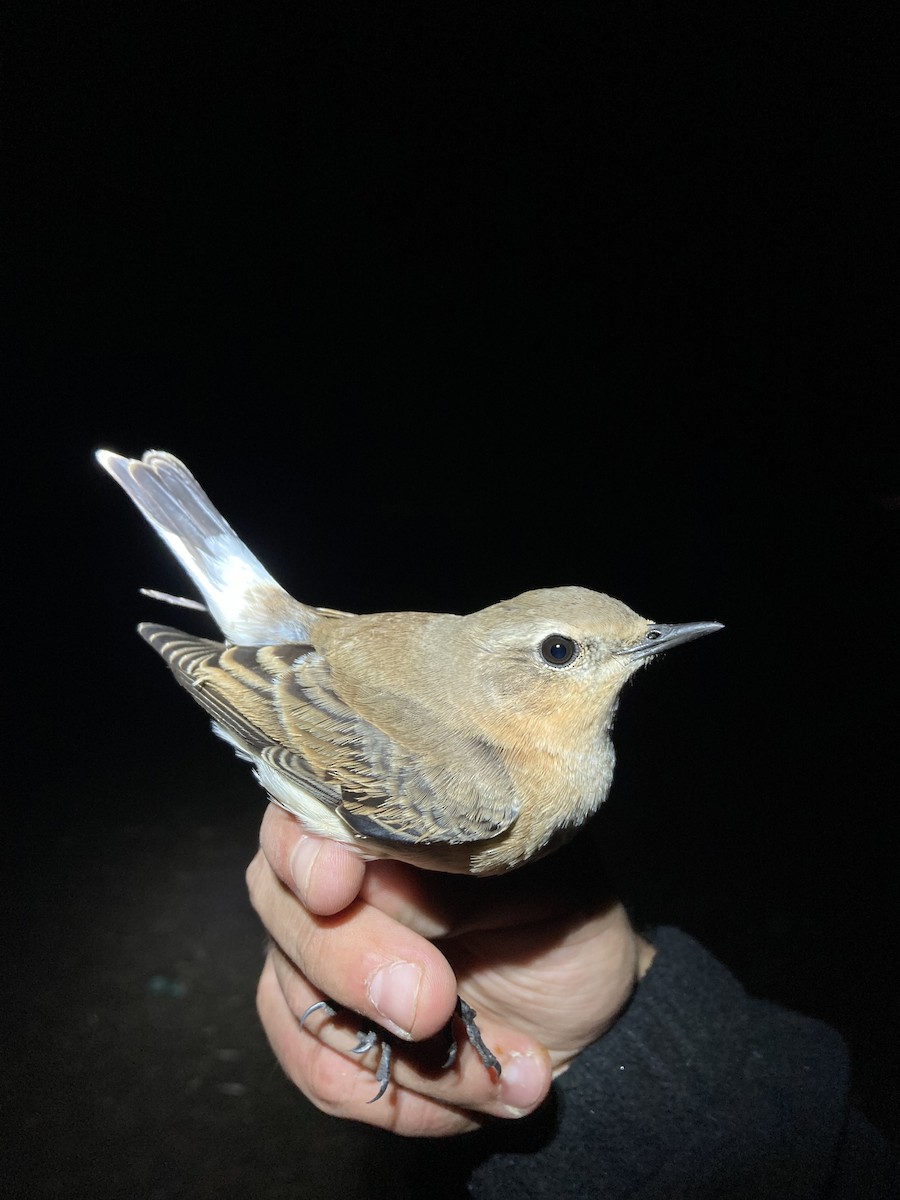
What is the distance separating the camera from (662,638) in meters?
1.34

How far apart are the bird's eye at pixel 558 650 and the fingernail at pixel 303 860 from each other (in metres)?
0.65

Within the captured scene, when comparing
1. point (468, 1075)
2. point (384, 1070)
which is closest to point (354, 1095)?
point (384, 1070)

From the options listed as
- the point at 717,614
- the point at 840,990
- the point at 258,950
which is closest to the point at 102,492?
the point at 258,950

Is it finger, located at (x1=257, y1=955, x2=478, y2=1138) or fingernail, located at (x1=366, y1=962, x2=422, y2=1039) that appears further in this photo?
finger, located at (x1=257, y1=955, x2=478, y2=1138)

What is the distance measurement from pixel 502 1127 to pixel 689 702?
2.88 meters

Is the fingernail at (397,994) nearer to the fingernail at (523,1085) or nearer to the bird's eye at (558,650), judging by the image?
the fingernail at (523,1085)

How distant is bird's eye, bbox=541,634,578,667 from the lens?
1370mm

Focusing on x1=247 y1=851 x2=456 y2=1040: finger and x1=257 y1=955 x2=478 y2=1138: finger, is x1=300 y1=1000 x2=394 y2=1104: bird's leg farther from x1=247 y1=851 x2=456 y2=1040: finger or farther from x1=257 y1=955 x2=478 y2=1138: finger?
x1=247 y1=851 x2=456 y2=1040: finger

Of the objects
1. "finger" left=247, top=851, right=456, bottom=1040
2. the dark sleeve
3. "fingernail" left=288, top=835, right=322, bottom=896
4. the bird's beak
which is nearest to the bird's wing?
"fingernail" left=288, top=835, right=322, bottom=896

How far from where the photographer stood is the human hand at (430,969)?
145 centimetres

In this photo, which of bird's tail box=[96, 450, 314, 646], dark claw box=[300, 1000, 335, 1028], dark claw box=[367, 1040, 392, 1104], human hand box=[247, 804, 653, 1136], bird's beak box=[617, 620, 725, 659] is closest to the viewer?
bird's beak box=[617, 620, 725, 659]

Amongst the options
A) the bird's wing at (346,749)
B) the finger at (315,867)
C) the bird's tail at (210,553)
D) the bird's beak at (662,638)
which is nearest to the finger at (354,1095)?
the finger at (315,867)

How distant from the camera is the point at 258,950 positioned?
3.27m

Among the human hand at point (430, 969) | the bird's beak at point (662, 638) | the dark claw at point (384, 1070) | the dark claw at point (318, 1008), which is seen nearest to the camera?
the bird's beak at point (662, 638)
